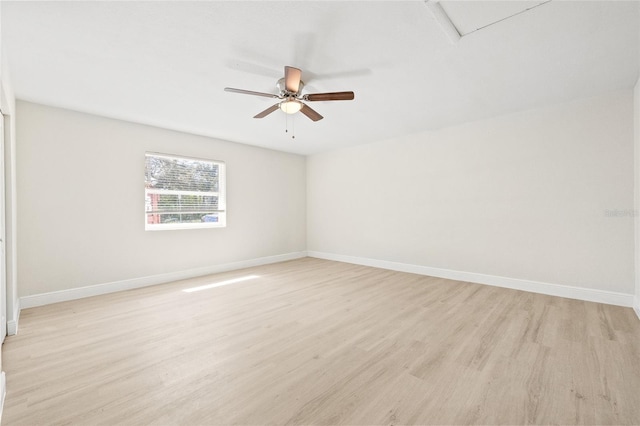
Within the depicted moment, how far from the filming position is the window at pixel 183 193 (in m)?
4.30

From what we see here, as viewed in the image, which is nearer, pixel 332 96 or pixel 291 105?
pixel 332 96

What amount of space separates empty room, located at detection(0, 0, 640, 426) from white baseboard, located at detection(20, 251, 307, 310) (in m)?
0.03

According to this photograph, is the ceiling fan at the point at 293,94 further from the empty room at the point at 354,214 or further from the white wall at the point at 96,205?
→ the white wall at the point at 96,205

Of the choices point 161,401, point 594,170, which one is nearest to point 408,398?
point 161,401

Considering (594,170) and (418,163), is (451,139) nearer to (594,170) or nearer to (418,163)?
(418,163)

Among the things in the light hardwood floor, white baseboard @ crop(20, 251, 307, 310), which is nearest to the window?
white baseboard @ crop(20, 251, 307, 310)

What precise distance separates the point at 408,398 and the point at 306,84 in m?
2.88

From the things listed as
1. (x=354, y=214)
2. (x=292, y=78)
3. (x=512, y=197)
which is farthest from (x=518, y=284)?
(x=292, y=78)

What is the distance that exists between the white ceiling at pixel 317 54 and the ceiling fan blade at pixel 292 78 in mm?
152

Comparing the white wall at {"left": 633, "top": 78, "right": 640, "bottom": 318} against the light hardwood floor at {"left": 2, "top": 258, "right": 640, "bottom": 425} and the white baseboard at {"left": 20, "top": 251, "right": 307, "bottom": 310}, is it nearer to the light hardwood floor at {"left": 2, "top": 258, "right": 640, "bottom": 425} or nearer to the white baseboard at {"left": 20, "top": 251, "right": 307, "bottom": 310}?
the light hardwood floor at {"left": 2, "top": 258, "right": 640, "bottom": 425}

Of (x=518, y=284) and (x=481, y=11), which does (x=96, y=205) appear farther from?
(x=518, y=284)

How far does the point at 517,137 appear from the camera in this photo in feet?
12.6

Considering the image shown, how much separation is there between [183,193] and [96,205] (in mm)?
1195

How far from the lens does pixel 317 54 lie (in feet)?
7.71
